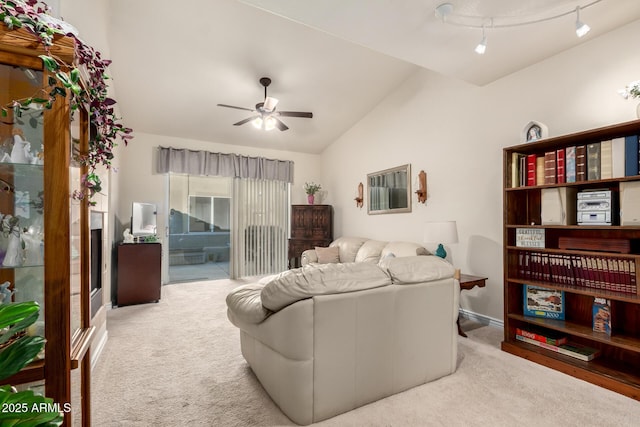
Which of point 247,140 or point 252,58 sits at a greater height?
point 252,58

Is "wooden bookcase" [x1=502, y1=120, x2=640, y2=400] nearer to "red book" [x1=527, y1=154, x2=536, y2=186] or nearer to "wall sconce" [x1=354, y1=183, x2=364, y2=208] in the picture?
"red book" [x1=527, y1=154, x2=536, y2=186]

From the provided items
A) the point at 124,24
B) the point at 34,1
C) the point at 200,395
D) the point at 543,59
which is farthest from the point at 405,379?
the point at 124,24

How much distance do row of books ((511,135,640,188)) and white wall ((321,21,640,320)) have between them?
0.46 metres

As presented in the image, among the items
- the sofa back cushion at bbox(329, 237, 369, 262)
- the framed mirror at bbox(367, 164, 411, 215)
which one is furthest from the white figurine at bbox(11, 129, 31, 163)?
the sofa back cushion at bbox(329, 237, 369, 262)

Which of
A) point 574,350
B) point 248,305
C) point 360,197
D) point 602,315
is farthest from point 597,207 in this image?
point 360,197

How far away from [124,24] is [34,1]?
270 cm

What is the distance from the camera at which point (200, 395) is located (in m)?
1.96

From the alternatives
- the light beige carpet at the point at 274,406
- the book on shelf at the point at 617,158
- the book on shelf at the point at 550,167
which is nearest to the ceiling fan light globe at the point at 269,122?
the light beige carpet at the point at 274,406

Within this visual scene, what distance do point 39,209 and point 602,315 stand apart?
3378 mm

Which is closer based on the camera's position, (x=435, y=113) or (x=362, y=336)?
(x=362, y=336)

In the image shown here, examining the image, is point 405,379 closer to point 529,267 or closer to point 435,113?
point 529,267

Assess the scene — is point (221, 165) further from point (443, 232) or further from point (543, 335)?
point (543, 335)

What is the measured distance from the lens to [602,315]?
7.35ft

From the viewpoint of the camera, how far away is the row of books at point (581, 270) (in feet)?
6.97
